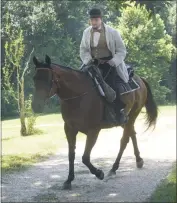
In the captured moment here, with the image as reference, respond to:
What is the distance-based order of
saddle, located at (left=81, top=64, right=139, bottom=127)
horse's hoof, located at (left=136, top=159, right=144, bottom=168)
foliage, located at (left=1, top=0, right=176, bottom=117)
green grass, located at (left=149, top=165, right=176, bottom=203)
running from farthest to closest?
horse's hoof, located at (left=136, top=159, right=144, bottom=168) < foliage, located at (left=1, top=0, right=176, bottom=117) < green grass, located at (left=149, top=165, right=176, bottom=203) < saddle, located at (left=81, top=64, right=139, bottom=127)

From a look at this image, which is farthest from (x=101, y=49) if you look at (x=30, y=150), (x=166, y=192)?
(x=30, y=150)

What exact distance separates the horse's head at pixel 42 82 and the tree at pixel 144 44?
1.53 m

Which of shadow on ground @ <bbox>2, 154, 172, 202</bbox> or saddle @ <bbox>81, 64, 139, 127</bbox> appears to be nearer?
saddle @ <bbox>81, 64, 139, 127</bbox>

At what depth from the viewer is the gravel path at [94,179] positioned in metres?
5.98

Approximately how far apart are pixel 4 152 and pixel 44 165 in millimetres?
1335

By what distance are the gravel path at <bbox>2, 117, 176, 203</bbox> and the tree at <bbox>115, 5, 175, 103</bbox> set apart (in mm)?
1336

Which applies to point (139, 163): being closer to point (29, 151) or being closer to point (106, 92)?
point (29, 151)

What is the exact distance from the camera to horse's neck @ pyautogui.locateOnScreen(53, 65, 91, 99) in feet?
16.6

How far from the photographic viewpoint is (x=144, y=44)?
7.09m

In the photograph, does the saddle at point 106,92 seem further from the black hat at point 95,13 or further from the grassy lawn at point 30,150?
the grassy lawn at point 30,150

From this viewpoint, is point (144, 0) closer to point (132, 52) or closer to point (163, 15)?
point (132, 52)

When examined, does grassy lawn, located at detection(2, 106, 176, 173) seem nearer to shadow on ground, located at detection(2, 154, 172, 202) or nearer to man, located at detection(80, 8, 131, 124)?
shadow on ground, located at detection(2, 154, 172, 202)

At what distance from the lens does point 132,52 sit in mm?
6746

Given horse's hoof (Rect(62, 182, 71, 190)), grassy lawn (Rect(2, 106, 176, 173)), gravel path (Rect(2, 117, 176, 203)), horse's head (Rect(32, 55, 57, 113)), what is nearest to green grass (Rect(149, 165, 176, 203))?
gravel path (Rect(2, 117, 176, 203))
